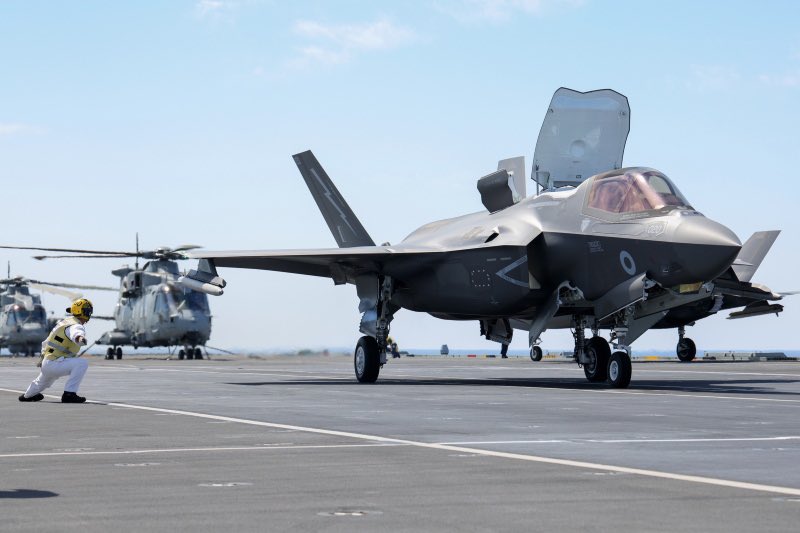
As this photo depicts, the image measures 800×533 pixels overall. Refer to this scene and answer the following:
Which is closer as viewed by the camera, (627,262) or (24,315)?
(627,262)

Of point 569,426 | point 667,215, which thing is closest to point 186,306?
point 667,215

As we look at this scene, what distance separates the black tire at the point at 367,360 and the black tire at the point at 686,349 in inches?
1224

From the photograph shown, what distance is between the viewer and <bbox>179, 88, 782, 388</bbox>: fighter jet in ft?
72.5

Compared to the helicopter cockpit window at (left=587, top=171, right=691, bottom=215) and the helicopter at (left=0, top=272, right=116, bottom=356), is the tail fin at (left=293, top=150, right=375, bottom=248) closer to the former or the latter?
the helicopter cockpit window at (left=587, top=171, right=691, bottom=215)

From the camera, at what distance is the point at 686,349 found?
5525 cm

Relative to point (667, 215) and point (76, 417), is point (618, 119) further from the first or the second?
point (76, 417)

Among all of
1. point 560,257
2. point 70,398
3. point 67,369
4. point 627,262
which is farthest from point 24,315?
point 627,262

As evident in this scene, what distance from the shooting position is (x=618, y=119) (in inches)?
1056

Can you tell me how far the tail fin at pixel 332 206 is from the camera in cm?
3294

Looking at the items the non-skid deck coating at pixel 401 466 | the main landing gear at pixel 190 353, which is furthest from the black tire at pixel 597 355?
the main landing gear at pixel 190 353

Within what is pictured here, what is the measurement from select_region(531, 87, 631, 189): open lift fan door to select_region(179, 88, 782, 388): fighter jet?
0.02 m

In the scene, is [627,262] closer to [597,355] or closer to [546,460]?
[597,355]

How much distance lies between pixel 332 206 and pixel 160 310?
120ft

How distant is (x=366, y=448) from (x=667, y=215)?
41.1 ft
